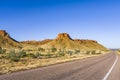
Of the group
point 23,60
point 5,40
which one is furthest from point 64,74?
point 5,40

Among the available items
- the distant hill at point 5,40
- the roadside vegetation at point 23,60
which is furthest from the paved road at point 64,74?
the distant hill at point 5,40

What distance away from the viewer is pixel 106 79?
43.3ft

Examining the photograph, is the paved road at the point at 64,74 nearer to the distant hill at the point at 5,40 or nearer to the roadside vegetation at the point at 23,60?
the roadside vegetation at the point at 23,60

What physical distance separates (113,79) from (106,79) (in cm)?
45

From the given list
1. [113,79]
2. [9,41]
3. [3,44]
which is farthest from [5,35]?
[113,79]

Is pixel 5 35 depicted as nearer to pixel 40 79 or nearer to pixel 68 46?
pixel 68 46

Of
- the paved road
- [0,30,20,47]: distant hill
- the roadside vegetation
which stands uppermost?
[0,30,20,47]: distant hill

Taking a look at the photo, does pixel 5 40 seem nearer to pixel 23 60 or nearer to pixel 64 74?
pixel 23 60

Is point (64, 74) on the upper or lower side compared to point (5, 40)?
lower

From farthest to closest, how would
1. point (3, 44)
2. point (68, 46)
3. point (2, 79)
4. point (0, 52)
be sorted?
point (68, 46), point (3, 44), point (0, 52), point (2, 79)

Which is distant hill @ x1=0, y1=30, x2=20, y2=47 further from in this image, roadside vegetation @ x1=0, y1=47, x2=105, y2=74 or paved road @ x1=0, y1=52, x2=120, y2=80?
paved road @ x1=0, y1=52, x2=120, y2=80

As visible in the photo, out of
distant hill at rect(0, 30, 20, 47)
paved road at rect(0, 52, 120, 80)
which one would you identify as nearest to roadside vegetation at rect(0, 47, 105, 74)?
paved road at rect(0, 52, 120, 80)

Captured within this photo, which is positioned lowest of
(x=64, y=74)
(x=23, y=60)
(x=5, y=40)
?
(x=64, y=74)

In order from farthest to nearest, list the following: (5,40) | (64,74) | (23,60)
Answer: (5,40), (23,60), (64,74)
